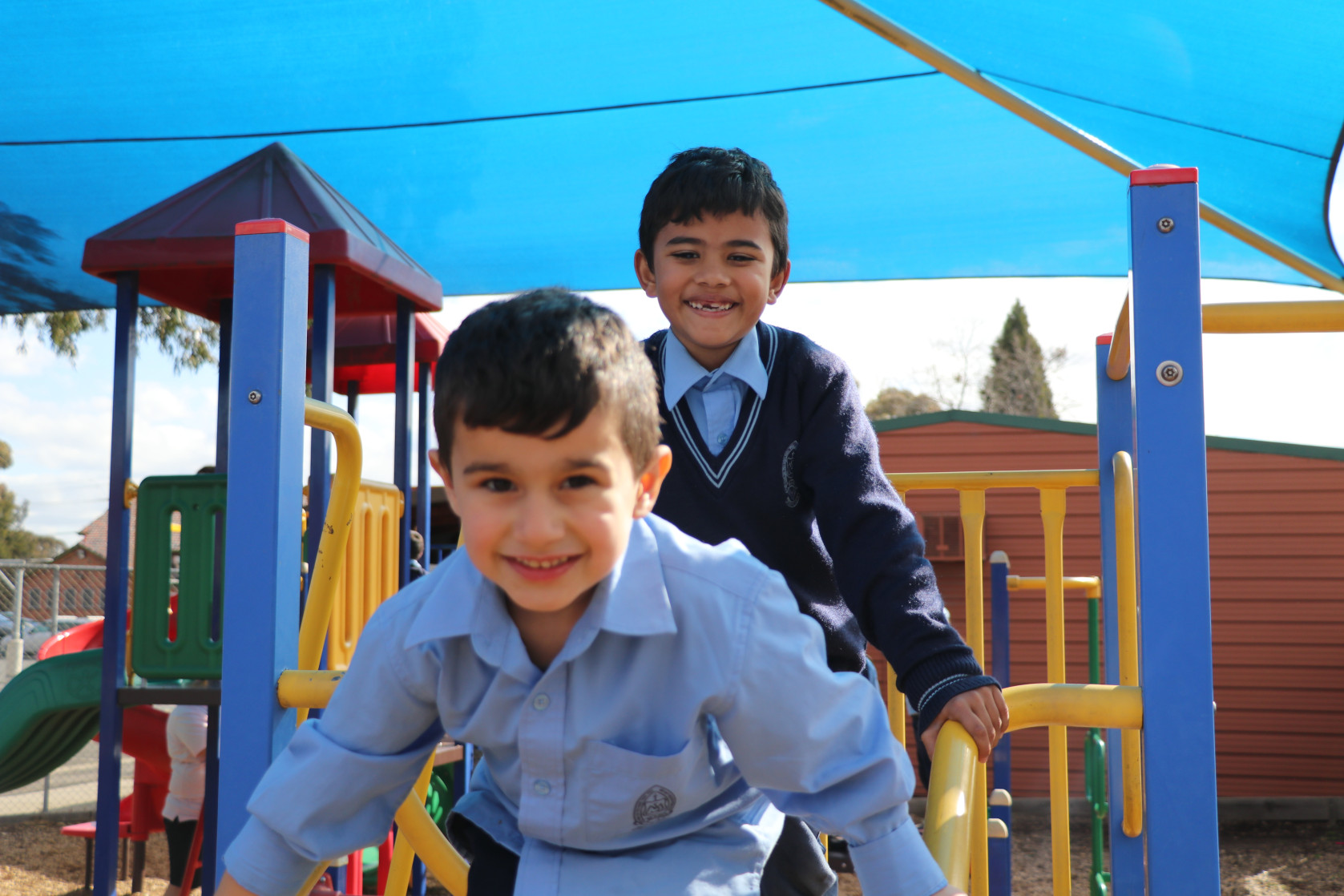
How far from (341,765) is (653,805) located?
34 centimetres

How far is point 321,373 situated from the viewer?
3641mm

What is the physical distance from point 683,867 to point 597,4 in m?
3.05

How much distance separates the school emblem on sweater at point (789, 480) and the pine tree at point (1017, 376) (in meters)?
27.1

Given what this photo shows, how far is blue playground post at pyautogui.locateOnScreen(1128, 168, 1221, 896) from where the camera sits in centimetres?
111

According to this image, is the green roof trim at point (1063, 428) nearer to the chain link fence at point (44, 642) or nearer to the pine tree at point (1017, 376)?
the chain link fence at point (44, 642)

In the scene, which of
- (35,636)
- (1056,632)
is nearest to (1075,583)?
(1056,632)

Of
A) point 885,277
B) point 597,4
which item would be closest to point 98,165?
point 597,4

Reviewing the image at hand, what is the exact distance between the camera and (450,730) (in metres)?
1.10

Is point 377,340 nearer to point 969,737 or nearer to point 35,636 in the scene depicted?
point 969,737

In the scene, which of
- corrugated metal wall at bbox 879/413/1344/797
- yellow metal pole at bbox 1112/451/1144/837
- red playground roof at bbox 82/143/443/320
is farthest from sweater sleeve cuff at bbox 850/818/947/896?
corrugated metal wall at bbox 879/413/1344/797

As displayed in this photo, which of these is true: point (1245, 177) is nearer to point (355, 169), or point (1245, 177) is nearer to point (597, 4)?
point (597, 4)

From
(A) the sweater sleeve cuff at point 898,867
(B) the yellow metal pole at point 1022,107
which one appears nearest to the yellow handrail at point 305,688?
(A) the sweater sleeve cuff at point 898,867

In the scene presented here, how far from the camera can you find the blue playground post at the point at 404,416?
4387 mm

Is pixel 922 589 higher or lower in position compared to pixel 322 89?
lower
